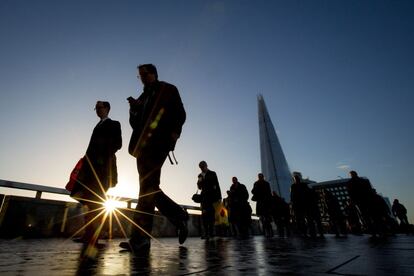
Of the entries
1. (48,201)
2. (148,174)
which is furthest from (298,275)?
(48,201)

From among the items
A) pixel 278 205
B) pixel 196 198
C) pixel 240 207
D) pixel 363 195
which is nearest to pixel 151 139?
pixel 196 198

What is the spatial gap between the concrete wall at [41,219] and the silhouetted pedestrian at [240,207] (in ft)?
10.5

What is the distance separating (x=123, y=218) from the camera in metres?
7.15

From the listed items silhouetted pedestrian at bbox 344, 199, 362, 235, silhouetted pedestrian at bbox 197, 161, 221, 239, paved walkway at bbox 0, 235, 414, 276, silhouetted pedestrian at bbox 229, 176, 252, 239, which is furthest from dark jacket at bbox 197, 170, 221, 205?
silhouetted pedestrian at bbox 344, 199, 362, 235

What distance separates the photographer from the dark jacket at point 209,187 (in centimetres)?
605

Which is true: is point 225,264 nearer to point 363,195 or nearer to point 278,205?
point 363,195

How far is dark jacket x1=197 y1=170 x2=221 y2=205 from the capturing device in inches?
238

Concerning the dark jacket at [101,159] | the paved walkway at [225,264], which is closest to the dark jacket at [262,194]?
the dark jacket at [101,159]

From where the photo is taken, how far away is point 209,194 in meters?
6.06

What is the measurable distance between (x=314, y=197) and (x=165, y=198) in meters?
6.28

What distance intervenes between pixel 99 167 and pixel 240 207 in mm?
5262

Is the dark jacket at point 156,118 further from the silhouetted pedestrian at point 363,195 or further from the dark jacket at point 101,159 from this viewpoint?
the silhouetted pedestrian at point 363,195

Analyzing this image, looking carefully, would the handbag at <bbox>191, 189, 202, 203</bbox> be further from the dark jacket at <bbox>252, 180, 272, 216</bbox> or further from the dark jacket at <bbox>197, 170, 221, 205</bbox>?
the dark jacket at <bbox>252, 180, 272, 216</bbox>

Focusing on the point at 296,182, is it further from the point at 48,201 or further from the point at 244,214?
the point at 48,201
